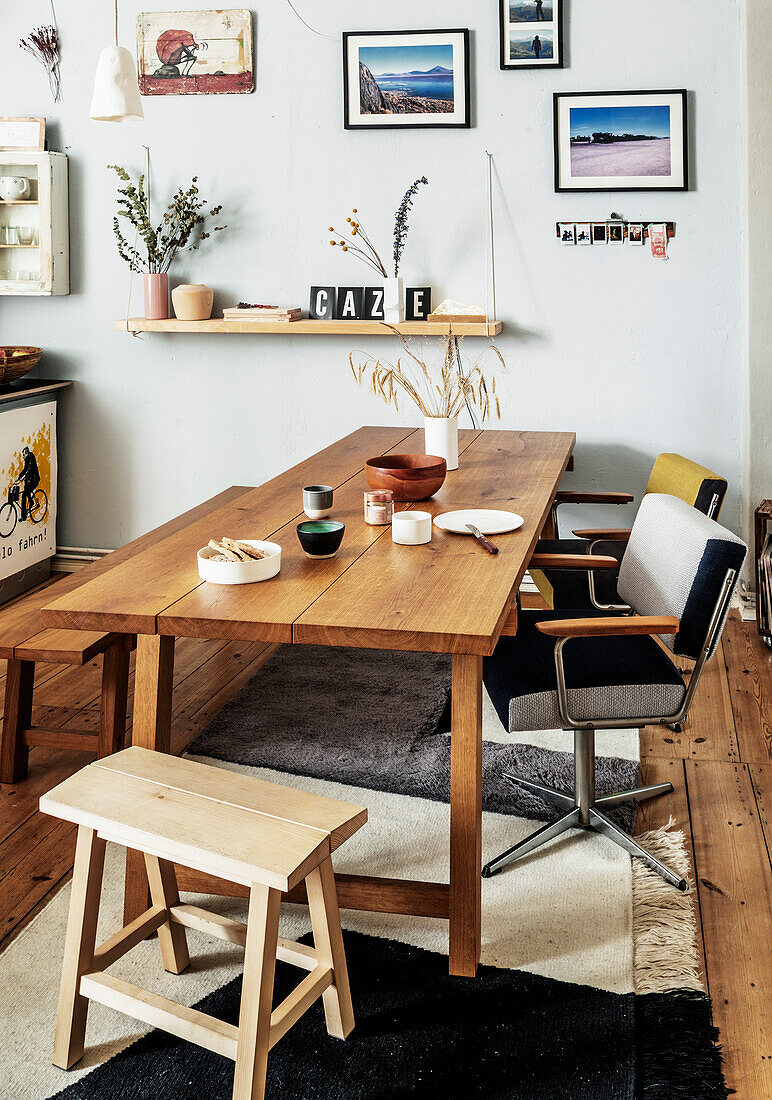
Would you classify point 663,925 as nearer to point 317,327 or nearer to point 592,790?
point 592,790

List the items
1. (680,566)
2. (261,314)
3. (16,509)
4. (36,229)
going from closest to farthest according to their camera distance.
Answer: (680,566)
(261,314)
(16,509)
(36,229)

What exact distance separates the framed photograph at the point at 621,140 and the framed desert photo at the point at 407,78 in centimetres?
41

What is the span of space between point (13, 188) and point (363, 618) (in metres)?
3.39

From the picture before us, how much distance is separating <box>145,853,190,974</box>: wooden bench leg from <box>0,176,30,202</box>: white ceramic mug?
3397 millimetres

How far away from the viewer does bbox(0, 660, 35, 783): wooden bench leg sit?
2.84 metres

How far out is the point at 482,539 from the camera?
8.06ft

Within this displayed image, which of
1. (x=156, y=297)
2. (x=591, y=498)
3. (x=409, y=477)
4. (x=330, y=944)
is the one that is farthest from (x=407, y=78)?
(x=330, y=944)

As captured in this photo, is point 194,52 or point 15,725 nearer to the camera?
point 15,725

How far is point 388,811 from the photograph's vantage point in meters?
2.71

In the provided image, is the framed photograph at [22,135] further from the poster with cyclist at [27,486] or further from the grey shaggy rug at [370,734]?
the grey shaggy rug at [370,734]

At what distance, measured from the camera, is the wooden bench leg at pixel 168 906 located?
1987mm

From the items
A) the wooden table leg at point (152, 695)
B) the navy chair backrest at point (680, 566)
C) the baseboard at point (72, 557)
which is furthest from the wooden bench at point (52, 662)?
the baseboard at point (72, 557)

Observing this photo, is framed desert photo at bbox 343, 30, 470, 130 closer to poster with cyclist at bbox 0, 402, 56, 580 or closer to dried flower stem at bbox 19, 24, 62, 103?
dried flower stem at bbox 19, 24, 62, 103

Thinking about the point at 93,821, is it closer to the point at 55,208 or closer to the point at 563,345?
the point at 563,345
